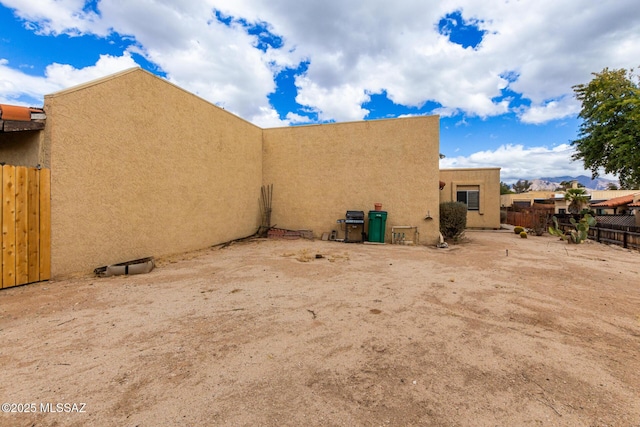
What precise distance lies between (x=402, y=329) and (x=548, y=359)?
126cm

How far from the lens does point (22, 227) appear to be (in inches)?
177

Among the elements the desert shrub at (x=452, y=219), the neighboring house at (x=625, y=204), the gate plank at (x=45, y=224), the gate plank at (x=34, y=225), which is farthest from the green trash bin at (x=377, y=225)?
the neighboring house at (x=625, y=204)

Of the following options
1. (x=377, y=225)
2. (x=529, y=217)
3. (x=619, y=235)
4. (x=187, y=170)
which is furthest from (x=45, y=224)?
(x=529, y=217)

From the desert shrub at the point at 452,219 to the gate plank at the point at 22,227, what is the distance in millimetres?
10837

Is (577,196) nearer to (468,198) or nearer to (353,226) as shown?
(468,198)

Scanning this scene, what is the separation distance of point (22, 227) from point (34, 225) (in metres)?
0.15

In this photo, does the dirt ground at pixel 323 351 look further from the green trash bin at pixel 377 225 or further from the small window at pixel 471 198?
the small window at pixel 471 198

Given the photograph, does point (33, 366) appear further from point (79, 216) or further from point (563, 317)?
point (563, 317)

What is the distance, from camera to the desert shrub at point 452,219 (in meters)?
9.98

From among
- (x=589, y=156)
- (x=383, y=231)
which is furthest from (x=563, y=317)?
(x=589, y=156)

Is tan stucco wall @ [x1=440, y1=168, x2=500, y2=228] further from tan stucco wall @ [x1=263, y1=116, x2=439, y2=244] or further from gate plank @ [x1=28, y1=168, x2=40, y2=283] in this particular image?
gate plank @ [x1=28, y1=168, x2=40, y2=283]

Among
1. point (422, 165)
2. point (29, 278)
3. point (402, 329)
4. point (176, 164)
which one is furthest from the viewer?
point (422, 165)

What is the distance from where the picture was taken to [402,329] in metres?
3.03

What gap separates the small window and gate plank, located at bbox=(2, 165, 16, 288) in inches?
677
